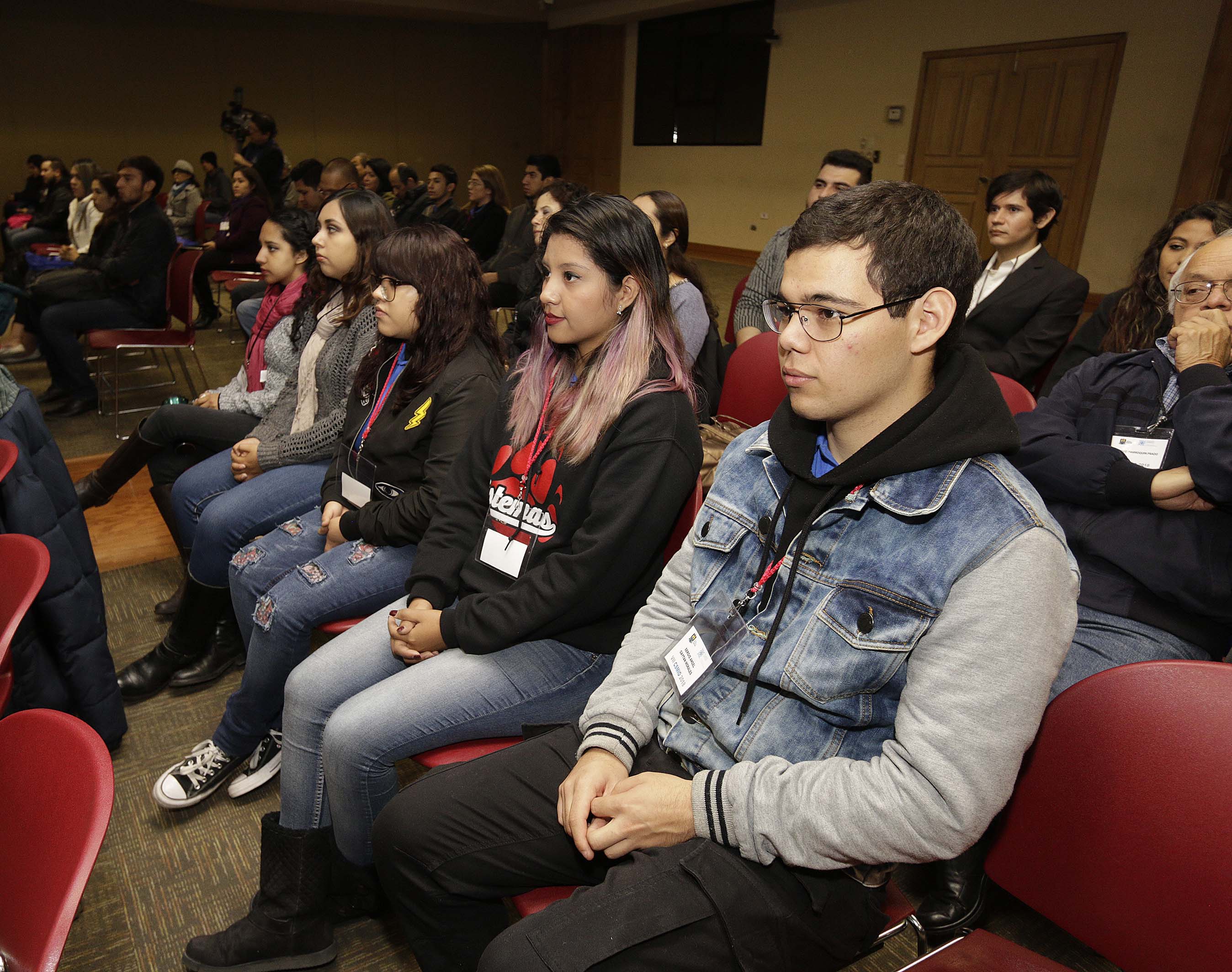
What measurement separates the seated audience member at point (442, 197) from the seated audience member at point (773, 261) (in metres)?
3.87

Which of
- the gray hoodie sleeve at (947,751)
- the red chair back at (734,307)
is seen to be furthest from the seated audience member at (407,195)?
the gray hoodie sleeve at (947,751)

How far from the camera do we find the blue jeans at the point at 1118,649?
4.68 ft

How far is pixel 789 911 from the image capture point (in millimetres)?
944

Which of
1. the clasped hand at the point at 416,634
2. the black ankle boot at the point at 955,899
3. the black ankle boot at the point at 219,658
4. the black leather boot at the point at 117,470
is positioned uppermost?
the clasped hand at the point at 416,634

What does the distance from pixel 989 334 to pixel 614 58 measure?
449 inches

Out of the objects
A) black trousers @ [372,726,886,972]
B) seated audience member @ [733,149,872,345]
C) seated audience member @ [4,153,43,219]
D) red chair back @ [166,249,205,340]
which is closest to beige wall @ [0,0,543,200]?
seated audience member @ [4,153,43,219]

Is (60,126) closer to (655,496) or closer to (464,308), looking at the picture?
(464,308)

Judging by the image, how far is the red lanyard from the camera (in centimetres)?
154

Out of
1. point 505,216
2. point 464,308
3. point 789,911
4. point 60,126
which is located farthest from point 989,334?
point 60,126

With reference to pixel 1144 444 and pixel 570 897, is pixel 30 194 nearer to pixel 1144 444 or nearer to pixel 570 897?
pixel 570 897

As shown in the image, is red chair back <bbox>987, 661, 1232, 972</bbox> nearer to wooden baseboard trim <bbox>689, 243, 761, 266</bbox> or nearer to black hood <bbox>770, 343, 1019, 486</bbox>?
black hood <bbox>770, 343, 1019, 486</bbox>

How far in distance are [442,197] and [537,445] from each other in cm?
631

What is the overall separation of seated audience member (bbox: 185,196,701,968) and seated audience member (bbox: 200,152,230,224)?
752cm

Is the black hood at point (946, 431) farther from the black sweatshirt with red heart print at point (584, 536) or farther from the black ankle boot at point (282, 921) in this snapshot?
the black ankle boot at point (282, 921)
